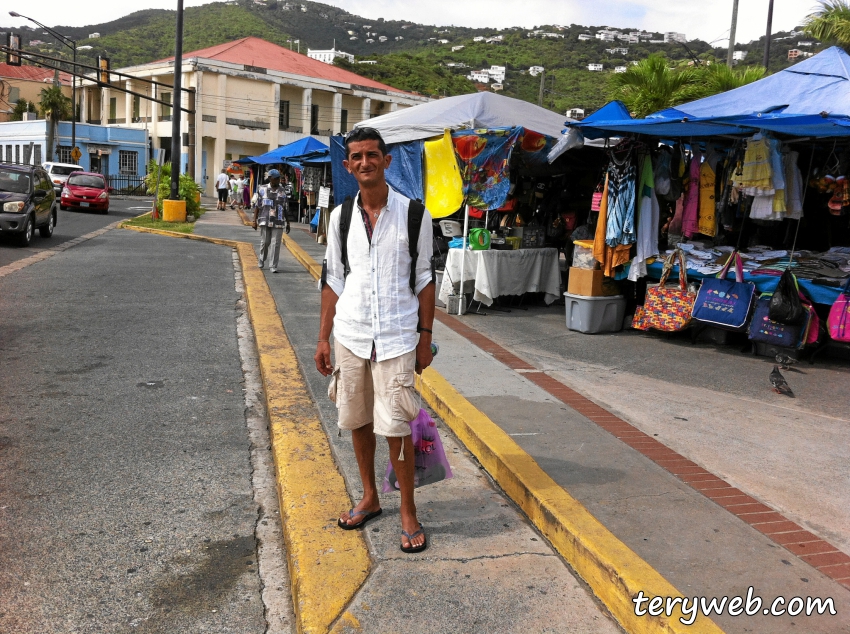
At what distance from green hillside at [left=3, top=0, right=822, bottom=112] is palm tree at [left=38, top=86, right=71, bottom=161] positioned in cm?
460

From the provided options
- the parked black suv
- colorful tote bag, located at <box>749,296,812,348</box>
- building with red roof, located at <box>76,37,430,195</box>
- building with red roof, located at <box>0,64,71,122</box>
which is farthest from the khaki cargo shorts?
building with red roof, located at <box>0,64,71,122</box>

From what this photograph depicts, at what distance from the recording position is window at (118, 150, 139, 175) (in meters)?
54.3

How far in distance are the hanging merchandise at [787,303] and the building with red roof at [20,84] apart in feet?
250

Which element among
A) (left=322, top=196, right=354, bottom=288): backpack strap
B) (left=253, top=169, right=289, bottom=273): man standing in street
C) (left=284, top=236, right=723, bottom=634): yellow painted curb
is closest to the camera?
(left=284, top=236, right=723, bottom=634): yellow painted curb

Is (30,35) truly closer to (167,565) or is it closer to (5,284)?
(5,284)

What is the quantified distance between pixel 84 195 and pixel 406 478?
95.6ft

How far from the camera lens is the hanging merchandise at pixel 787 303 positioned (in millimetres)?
7793

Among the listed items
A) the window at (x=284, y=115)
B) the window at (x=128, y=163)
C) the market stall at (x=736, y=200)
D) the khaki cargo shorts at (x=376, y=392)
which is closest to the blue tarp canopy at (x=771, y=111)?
the market stall at (x=736, y=200)

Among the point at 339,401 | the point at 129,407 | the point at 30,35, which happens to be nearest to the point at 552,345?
the point at 129,407

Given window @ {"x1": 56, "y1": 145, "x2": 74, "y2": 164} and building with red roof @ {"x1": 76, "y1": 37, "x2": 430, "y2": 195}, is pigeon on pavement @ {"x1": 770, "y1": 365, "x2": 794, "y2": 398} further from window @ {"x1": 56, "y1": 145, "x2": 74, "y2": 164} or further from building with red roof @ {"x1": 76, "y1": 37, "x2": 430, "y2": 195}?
window @ {"x1": 56, "y1": 145, "x2": 74, "y2": 164}

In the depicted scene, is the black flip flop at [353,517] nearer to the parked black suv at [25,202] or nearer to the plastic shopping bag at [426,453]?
the plastic shopping bag at [426,453]

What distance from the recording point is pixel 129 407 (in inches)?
232

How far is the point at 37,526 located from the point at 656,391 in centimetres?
496

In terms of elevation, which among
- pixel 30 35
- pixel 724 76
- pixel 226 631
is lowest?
pixel 226 631
